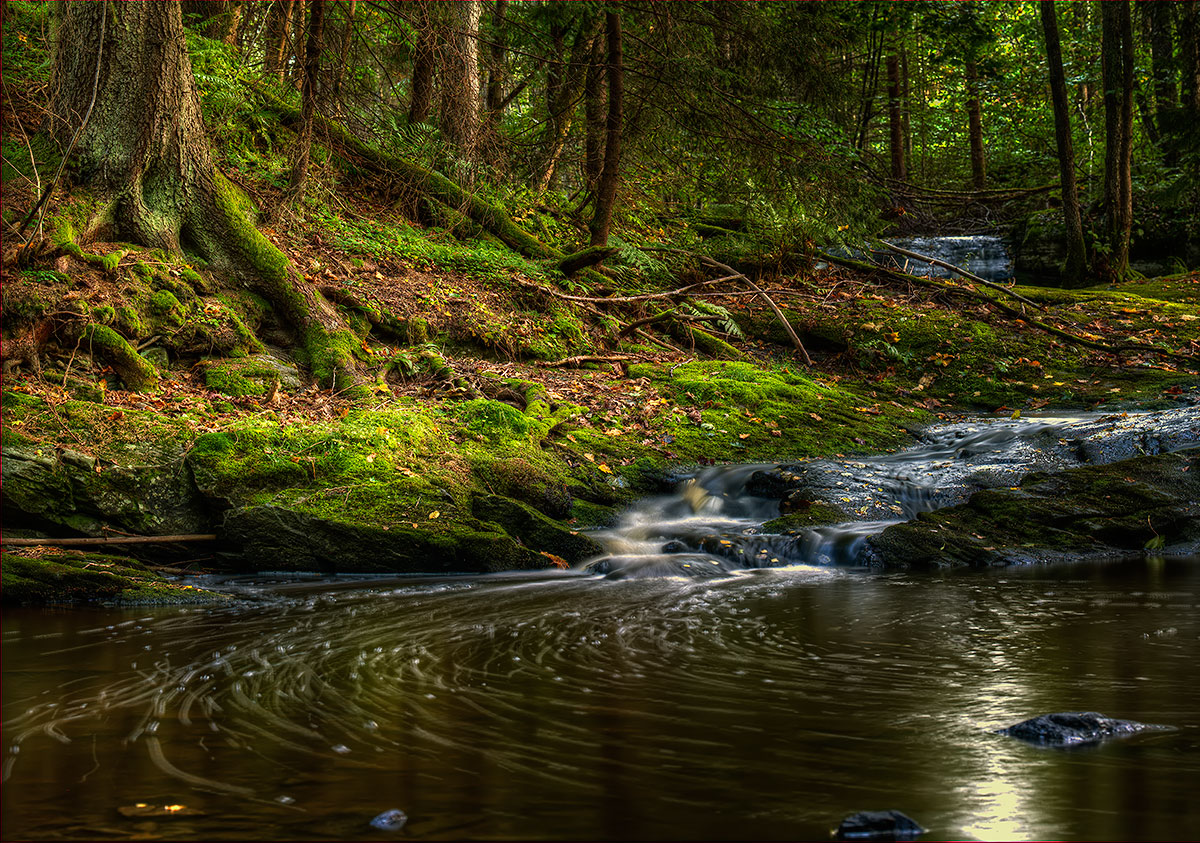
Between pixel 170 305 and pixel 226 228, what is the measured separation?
1325 mm

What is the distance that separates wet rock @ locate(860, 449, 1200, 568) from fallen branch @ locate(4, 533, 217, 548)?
492cm

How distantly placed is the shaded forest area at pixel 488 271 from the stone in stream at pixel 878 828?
4.42m

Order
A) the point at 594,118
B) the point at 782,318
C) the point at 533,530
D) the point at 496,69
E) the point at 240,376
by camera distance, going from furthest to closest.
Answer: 1. the point at 594,118
2. the point at 782,318
3. the point at 496,69
4. the point at 240,376
5. the point at 533,530

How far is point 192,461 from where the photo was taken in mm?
6117

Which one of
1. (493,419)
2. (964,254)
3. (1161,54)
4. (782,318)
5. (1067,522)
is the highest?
(1161,54)

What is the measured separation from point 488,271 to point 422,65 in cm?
363

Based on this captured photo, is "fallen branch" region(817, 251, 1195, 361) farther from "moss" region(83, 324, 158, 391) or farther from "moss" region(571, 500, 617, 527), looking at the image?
"moss" region(83, 324, 158, 391)

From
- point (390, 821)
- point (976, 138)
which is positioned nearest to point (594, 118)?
point (390, 821)

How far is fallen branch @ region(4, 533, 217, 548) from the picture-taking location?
534cm

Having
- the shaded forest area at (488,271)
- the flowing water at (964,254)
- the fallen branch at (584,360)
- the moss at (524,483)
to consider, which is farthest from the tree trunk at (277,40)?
the flowing water at (964,254)

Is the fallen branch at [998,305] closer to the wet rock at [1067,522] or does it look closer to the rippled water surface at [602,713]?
the wet rock at [1067,522]

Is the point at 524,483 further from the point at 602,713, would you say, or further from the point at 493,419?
the point at 602,713

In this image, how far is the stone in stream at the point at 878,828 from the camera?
2139 mm

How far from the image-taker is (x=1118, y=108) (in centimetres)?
1456
